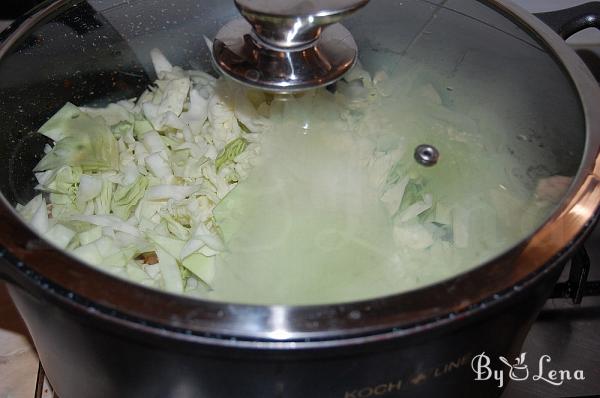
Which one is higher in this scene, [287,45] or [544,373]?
[287,45]

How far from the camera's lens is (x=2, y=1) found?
1.76 metres

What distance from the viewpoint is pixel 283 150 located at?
1012 mm

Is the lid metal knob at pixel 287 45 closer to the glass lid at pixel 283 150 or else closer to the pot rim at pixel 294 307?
the glass lid at pixel 283 150

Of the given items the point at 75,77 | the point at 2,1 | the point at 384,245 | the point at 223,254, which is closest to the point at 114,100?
the point at 75,77

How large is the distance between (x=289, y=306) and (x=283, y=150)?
39 centimetres

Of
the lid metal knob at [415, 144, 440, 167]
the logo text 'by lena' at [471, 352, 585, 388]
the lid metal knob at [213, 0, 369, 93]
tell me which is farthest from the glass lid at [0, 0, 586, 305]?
the logo text 'by lena' at [471, 352, 585, 388]

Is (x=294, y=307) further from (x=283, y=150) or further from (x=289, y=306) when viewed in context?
(x=283, y=150)

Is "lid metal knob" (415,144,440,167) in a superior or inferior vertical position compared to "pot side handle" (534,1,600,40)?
inferior

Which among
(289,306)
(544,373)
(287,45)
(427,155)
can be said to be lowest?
(544,373)

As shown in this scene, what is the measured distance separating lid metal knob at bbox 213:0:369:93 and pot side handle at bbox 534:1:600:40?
1.14ft

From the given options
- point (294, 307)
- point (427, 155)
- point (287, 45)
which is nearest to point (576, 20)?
point (427, 155)

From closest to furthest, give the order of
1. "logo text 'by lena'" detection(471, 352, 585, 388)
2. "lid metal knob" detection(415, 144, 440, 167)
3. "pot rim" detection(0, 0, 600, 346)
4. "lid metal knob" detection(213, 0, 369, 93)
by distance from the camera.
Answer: "pot rim" detection(0, 0, 600, 346)
"lid metal knob" detection(213, 0, 369, 93)
"lid metal knob" detection(415, 144, 440, 167)
"logo text 'by lena'" detection(471, 352, 585, 388)

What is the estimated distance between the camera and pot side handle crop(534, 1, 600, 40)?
3.36 feet

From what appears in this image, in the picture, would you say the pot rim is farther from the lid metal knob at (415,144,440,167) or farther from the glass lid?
A: the lid metal knob at (415,144,440,167)
